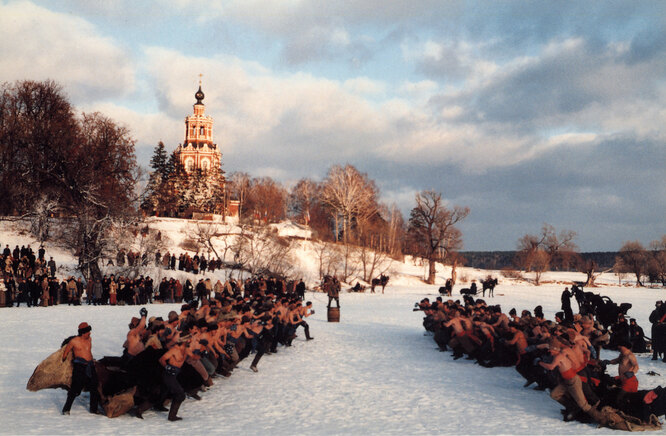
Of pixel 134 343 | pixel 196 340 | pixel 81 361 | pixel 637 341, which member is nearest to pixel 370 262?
pixel 637 341

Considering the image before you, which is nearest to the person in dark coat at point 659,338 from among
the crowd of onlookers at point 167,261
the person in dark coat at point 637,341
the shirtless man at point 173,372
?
the person in dark coat at point 637,341

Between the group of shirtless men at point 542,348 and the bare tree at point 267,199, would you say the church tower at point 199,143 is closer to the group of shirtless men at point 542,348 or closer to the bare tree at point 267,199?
the bare tree at point 267,199

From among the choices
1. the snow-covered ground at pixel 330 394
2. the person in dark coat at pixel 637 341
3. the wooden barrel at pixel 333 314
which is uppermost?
the person in dark coat at pixel 637 341

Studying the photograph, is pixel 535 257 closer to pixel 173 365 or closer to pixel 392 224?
pixel 392 224

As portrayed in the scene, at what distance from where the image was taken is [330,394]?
11.5 m

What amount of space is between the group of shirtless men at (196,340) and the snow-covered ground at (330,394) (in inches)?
15.3

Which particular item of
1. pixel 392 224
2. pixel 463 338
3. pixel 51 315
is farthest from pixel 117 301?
pixel 392 224

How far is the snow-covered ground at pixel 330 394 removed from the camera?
9.13 m

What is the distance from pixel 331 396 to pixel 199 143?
93449mm

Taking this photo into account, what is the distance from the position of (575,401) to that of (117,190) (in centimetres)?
4984

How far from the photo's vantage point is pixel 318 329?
72.7 feet

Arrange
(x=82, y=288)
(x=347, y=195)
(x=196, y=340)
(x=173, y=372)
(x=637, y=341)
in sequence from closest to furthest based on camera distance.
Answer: (x=173, y=372)
(x=196, y=340)
(x=637, y=341)
(x=82, y=288)
(x=347, y=195)

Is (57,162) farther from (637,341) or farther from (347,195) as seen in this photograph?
(637,341)

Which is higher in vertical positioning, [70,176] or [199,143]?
[199,143]
